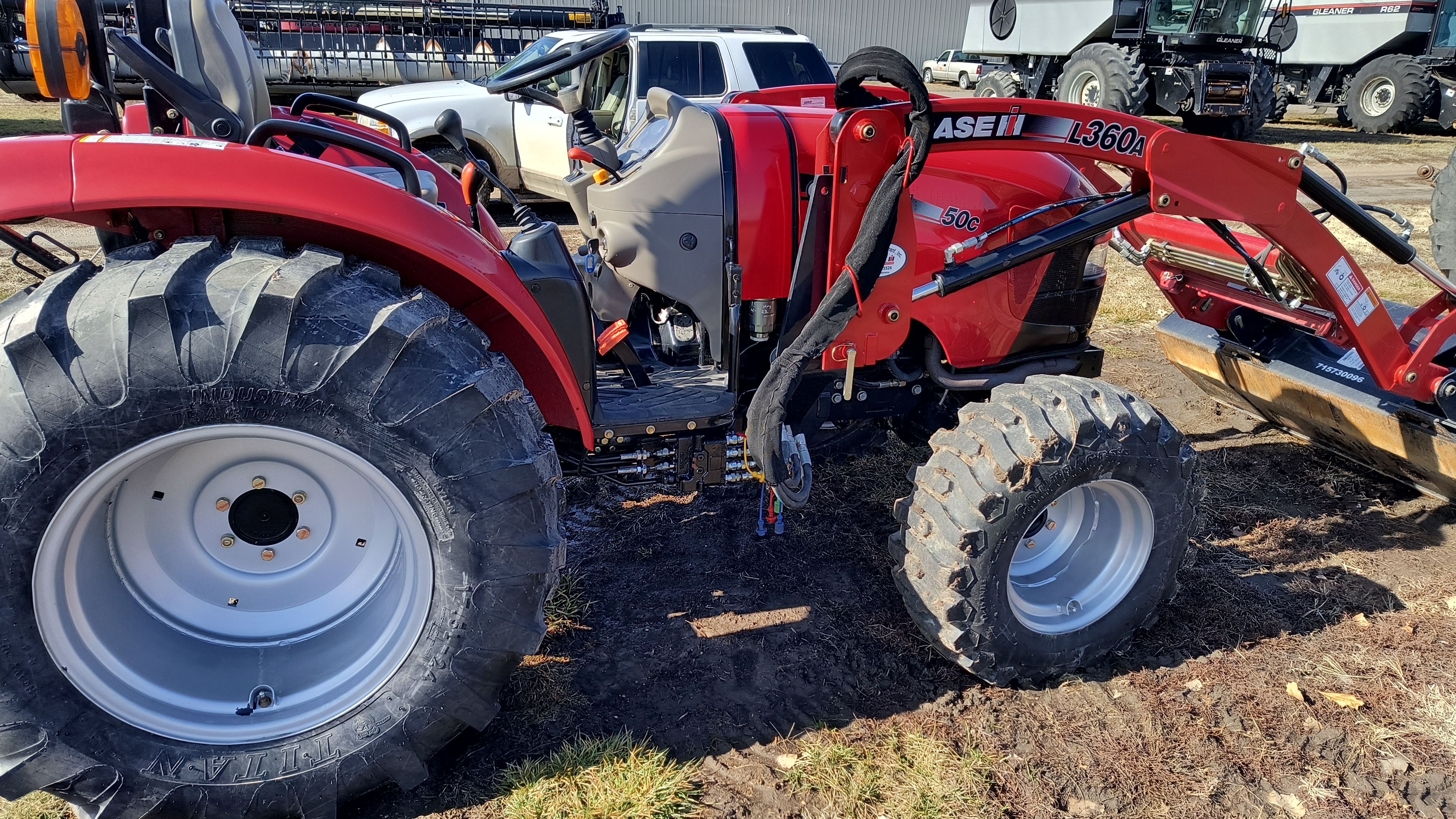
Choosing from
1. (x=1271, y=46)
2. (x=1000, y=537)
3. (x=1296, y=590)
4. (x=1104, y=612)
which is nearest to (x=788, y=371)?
(x=1000, y=537)

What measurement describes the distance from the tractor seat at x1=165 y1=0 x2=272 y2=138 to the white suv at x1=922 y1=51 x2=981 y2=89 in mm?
19582

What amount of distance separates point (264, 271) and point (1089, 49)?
15.2 m

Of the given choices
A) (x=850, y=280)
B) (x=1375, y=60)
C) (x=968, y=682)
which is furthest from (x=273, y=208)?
(x=1375, y=60)

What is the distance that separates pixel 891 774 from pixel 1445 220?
516 centimetres

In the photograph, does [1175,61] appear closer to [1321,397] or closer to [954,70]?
[954,70]

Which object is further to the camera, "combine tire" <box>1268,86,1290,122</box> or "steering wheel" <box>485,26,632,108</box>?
"combine tire" <box>1268,86,1290,122</box>

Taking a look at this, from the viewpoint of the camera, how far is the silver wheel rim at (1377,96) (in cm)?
1492

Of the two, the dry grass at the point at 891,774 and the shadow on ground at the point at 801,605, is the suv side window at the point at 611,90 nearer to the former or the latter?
the shadow on ground at the point at 801,605

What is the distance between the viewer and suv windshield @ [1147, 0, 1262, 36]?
1352 centimetres

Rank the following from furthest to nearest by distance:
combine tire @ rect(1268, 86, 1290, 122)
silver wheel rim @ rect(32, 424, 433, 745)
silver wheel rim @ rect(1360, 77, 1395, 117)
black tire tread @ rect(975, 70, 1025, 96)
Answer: black tire tread @ rect(975, 70, 1025, 96), combine tire @ rect(1268, 86, 1290, 122), silver wheel rim @ rect(1360, 77, 1395, 117), silver wheel rim @ rect(32, 424, 433, 745)

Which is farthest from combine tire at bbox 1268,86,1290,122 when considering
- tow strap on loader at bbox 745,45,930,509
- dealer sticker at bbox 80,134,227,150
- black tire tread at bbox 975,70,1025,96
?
dealer sticker at bbox 80,134,227,150

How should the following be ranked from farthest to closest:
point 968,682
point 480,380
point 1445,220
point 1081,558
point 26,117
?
point 26,117 → point 1445,220 → point 1081,558 → point 968,682 → point 480,380

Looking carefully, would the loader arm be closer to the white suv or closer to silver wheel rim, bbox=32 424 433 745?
silver wheel rim, bbox=32 424 433 745

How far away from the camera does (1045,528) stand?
8.78ft
